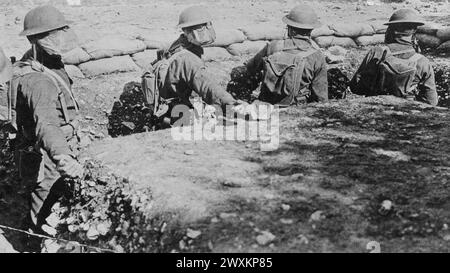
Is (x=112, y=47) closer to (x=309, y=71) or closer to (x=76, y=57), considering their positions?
(x=76, y=57)

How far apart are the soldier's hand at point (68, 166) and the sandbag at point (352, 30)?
5.68 meters

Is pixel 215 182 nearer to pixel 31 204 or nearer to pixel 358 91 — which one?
pixel 31 204

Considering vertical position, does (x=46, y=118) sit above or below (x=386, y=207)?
above

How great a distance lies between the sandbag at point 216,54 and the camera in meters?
6.35

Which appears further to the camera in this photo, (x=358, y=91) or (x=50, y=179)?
(x=358, y=91)

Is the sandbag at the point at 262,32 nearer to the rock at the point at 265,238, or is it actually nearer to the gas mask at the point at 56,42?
the gas mask at the point at 56,42

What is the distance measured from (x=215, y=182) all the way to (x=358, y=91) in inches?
103

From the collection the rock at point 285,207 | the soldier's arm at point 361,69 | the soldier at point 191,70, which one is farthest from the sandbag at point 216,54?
the rock at point 285,207

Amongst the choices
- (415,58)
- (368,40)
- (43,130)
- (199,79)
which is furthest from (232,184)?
(368,40)

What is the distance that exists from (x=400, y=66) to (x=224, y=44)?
2945 millimetres

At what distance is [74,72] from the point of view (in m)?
5.39

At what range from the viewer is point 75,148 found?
321 cm

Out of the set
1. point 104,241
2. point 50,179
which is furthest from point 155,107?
point 104,241

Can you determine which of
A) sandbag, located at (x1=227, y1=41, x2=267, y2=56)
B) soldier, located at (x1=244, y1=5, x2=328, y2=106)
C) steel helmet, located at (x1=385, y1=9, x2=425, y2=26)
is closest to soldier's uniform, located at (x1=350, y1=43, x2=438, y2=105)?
steel helmet, located at (x1=385, y1=9, x2=425, y2=26)
